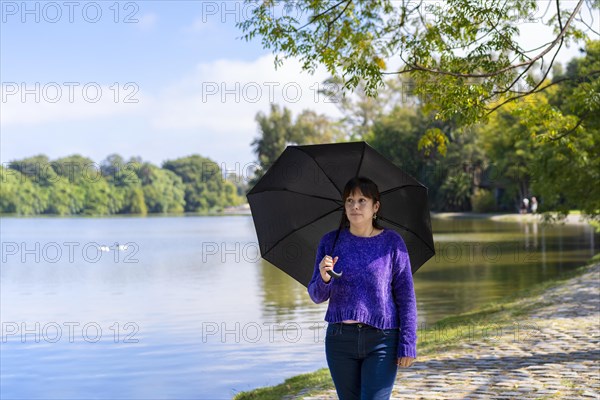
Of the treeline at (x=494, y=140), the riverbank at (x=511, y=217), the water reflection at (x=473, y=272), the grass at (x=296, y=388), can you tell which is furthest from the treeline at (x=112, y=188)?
the grass at (x=296, y=388)

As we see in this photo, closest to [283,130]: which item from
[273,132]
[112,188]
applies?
[273,132]

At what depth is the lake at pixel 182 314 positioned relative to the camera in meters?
11.4

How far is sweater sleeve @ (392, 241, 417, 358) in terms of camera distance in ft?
13.4

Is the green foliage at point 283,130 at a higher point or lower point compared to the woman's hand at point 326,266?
higher

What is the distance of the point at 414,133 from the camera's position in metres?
77.5

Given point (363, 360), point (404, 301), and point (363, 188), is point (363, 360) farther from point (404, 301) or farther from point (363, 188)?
point (363, 188)

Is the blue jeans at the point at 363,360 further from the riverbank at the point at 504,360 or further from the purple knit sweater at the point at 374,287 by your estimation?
the riverbank at the point at 504,360

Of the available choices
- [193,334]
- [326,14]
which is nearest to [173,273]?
[193,334]

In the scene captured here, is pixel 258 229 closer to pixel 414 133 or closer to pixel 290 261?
pixel 290 261

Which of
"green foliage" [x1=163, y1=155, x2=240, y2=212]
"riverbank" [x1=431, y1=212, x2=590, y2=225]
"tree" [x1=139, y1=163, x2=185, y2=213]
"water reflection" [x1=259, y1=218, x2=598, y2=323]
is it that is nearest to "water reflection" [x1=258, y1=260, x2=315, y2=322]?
"water reflection" [x1=259, y1=218, x2=598, y2=323]

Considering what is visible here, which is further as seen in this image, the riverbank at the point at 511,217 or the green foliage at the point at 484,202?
the green foliage at the point at 484,202

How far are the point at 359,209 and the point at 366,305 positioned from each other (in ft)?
1.63

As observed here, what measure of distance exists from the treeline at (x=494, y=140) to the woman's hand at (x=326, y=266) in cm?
545

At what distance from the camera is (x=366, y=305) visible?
4.08 meters
